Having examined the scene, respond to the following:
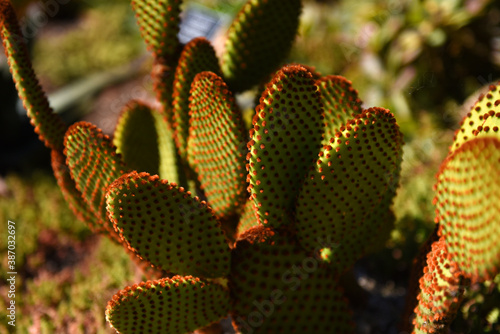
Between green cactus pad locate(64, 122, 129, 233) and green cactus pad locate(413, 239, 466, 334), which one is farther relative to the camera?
green cactus pad locate(64, 122, 129, 233)

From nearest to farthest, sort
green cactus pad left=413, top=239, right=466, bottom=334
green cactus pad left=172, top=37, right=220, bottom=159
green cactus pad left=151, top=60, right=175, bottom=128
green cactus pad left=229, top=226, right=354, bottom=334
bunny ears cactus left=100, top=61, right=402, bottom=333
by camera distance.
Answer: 1. green cactus pad left=413, top=239, right=466, bottom=334
2. bunny ears cactus left=100, top=61, right=402, bottom=333
3. green cactus pad left=229, top=226, right=354, bottom=334
4. green cactus pad left=172, top=37, right=220, bottom=159
5. green cactus pad left=151, top=60, right=175, bottom=128

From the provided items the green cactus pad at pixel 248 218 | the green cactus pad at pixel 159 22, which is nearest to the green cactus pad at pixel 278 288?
the green cactus pad at pixel 248 218

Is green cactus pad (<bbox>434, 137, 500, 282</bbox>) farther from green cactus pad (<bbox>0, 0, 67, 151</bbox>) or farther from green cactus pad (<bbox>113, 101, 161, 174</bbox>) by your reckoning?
green cactus pad (<bbox>0, 0, 67, 151</bbox>)

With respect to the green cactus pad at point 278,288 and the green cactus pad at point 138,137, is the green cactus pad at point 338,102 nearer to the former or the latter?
the green cactus pad at point 278,288

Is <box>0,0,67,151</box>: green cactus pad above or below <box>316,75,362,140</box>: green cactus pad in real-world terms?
below

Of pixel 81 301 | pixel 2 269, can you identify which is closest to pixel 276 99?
pixel 81 301

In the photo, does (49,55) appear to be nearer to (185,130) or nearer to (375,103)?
(375,103)

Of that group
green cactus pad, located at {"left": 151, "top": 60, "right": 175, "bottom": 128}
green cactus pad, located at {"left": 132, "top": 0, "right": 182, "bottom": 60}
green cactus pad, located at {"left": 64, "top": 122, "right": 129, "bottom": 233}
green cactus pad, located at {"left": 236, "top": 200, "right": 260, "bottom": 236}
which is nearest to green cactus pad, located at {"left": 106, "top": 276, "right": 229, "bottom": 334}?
green cactus pad, located at {"left": 236, "top": 200, "right": 260, "bottom": 236}
